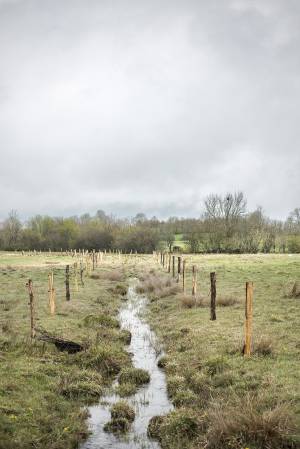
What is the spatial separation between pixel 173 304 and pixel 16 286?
44.5ft

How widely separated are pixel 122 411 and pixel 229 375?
3.51 meters

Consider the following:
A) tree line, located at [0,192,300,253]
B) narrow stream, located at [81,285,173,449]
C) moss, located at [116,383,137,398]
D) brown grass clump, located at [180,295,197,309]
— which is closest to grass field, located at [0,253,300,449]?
brown grass clump, located at [180,295,197,309]

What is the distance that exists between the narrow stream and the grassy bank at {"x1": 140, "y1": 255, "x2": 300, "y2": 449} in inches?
14.3

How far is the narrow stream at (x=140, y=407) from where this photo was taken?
1066 cm

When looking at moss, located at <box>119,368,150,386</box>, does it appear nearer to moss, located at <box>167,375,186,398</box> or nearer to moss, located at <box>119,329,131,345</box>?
moss, located at <box>167,375,186,398</box>

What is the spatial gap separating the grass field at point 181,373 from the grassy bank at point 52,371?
0.03 meters

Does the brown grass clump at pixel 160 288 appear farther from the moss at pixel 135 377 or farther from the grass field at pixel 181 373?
the moss at pixel 135 377

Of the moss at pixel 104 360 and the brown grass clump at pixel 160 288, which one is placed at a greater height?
the brown grass clump at pixel 160 288

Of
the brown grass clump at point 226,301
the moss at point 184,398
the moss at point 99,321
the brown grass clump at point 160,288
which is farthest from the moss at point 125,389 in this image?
the brown grass clump at point 160,288

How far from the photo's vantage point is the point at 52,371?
14773 mm

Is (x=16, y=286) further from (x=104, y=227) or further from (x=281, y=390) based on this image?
(x=104, y=227)

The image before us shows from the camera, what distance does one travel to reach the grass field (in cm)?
1005

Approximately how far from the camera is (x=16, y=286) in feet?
115

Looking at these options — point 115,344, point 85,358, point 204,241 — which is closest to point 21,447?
point 85,358
